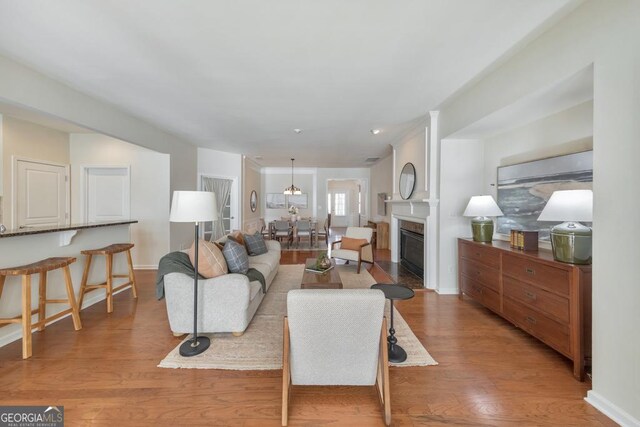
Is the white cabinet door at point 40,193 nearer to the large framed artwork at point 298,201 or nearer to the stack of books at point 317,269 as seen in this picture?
the stack of books at point 317,269

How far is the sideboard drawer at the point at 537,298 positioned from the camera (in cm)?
196

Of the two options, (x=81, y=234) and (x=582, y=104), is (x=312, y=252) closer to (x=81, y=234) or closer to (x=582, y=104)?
(x=81, y=234)

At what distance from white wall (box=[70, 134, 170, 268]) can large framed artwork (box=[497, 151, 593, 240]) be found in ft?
17.7

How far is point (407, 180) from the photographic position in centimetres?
459

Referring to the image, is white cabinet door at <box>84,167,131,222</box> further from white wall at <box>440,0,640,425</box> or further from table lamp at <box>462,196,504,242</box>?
white wall at <box>440,0,640,425</box>

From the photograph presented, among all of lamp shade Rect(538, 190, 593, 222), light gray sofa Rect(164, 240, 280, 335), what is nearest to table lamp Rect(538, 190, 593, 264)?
lamp shade Rect(538, 190, 593, 222)

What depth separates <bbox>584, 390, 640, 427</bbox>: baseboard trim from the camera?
1.45m

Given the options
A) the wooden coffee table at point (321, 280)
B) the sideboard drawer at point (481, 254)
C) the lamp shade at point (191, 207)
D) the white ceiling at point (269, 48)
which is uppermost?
the white ceiling at point (269, 48)

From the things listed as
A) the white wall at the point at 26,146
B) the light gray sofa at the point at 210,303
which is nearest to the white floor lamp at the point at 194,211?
the light gray sofa at the point at 210,303

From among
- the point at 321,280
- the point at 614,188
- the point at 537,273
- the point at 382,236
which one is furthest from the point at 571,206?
the point at 382,236

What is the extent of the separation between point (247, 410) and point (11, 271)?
226 centimetres

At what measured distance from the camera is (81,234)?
3.02 m

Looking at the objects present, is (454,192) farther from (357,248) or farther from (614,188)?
(614,188)

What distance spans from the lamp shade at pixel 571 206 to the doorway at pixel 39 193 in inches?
264
